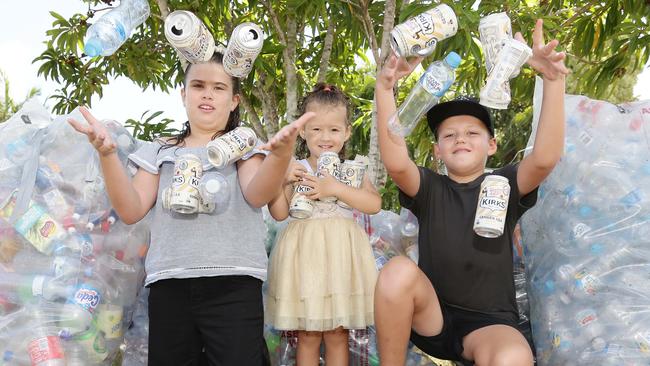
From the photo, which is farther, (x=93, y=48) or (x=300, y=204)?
(x=300, y=204)

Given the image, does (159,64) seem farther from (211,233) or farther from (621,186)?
(621,186)

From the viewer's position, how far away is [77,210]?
7.85 ft

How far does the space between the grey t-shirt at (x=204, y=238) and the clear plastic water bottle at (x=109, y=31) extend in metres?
0.46

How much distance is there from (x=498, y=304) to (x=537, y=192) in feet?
1.53

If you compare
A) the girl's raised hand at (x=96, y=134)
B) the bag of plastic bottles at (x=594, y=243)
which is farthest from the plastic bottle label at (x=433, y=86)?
the girl's raised hand at (x=96, y=134)

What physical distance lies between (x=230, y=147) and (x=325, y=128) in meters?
0.59

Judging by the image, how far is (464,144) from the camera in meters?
2.52

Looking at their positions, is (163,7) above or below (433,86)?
above

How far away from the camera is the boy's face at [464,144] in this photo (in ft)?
8.23

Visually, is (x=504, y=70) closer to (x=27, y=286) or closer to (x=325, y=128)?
(x=325, y=128)

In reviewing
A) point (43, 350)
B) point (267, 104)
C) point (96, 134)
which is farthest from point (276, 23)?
point (43, 350)

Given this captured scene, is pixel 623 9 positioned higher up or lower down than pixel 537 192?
higher up

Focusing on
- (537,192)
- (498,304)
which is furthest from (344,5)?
(498,304)

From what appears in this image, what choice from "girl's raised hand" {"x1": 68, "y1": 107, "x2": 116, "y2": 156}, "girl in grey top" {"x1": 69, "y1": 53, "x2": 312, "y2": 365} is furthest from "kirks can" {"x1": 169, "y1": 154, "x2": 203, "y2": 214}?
"girl's raised hand" {"x1": 68, "y1": 107, "x2": 116, "y2": 156}
